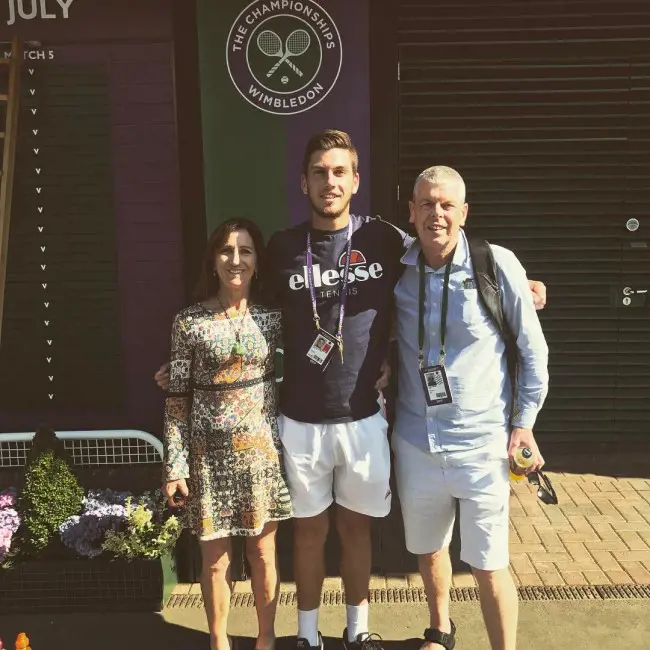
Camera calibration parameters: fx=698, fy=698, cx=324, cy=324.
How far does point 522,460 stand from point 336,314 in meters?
0.96

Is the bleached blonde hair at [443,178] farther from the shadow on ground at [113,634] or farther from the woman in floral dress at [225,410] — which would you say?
the shadow on ground at [113,634]

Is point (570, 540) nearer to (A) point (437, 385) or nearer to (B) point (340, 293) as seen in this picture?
(A) point (437, 385)

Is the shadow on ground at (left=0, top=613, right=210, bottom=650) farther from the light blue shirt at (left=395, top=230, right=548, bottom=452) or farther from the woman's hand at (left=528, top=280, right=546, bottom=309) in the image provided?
the woman's hand at (left=528, top=280, right=546, bottom=309)

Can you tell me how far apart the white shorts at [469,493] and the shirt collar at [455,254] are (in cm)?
76

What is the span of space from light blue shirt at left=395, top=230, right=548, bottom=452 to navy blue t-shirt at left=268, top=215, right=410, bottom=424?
5.2 inches

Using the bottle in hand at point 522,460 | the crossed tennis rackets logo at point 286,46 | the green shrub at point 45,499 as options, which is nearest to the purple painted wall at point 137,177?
the crossed tennis rackets logo at point 286,46

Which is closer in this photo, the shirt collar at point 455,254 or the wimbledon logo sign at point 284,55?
the shirt collar at point 455,254

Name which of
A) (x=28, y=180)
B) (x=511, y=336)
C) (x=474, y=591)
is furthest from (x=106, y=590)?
(x=28, y=180)

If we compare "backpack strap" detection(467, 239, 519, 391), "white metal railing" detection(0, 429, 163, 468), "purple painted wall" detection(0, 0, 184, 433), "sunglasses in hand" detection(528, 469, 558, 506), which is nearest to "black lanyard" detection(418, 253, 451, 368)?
"backpack strap" detection(467, 239, 519, 391)

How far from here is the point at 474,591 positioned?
12.2 ft

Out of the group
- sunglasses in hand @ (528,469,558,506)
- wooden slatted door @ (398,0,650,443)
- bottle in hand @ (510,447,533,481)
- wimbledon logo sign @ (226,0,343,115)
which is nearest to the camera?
bottle in hand @ (510,447,533,481)

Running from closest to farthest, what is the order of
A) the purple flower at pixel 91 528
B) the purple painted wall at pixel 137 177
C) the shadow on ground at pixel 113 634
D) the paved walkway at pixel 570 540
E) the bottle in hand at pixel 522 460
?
the bottle in hand at pixel 522 460 → the shadow on ground at pixel 113 634 → the purple flower at pixel 91 528 → the paved walkway at pixel 570 540 → the purple painted wall at pixel 137 177

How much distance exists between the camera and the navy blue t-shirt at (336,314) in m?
2.91

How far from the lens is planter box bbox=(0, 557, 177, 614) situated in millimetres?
3561
